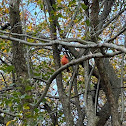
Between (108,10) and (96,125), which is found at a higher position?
(108,10)

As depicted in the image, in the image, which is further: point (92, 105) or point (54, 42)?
point (92, 105)

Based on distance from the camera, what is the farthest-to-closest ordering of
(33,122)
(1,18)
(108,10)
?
(1,18) → (108,10) → (33,122)

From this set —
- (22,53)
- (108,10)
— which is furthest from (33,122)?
(108,10)

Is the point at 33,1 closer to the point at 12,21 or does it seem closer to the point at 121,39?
the point at 12,21

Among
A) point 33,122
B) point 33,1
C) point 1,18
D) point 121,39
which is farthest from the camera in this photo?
point 121,39

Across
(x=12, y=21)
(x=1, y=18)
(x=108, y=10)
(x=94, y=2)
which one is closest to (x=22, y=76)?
(x=12, y=21)

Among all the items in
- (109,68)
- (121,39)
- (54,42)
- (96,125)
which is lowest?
(96,125)

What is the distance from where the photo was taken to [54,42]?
185 centimetres

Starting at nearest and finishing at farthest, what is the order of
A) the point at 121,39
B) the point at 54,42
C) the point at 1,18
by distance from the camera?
1. the point at 54,42
2. the point at 1,18
3. the point at 121,39

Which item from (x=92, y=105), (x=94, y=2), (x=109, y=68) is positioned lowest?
(x=92, y=105)

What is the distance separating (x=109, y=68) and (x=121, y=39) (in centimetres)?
318

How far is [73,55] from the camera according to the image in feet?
13.9

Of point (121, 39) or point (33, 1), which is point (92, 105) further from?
point (121, 39)

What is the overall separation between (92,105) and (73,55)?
3.23 ft
